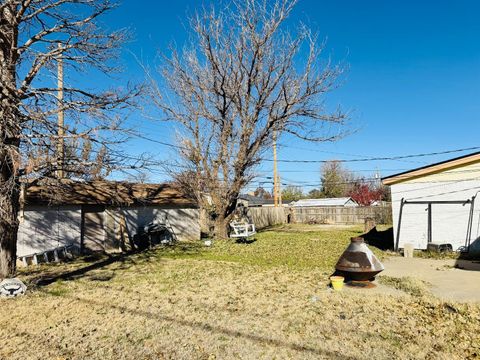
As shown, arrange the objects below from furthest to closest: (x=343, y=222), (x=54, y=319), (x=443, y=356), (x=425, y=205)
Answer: (x=343, y=222), (x=425, y=205), (x=54, y=319), (x=443, y=356)

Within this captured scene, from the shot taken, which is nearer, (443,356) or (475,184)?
(443,356)

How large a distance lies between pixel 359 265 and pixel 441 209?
7.51 meters

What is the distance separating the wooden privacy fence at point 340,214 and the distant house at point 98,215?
16745 millimetres

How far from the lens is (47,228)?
13.3m

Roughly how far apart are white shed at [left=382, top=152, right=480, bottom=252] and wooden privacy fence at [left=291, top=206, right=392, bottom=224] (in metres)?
15.6

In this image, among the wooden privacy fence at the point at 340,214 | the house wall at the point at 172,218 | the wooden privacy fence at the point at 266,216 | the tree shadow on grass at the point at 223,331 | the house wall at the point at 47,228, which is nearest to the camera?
the tree shadow on grass at the point at 223,331

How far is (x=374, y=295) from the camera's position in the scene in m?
7.09

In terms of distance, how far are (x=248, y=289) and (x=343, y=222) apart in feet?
84.4

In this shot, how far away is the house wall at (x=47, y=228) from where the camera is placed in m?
12.7

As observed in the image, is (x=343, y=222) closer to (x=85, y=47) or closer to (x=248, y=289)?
(x=248, y=289)

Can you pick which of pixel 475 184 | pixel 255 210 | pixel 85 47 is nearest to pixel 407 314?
pixel 85 47

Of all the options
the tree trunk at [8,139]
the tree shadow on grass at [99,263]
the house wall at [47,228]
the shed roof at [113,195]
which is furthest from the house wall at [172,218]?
the tree trunk at [8,139]

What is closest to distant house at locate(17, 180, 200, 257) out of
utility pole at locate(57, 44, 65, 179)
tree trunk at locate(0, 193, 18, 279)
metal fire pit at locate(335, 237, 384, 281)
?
tree trunk at locate(0, 193, 18, 279)

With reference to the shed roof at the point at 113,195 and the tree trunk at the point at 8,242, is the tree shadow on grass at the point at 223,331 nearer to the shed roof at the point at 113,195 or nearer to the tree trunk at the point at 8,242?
the tree trunk at the point at 8,242
